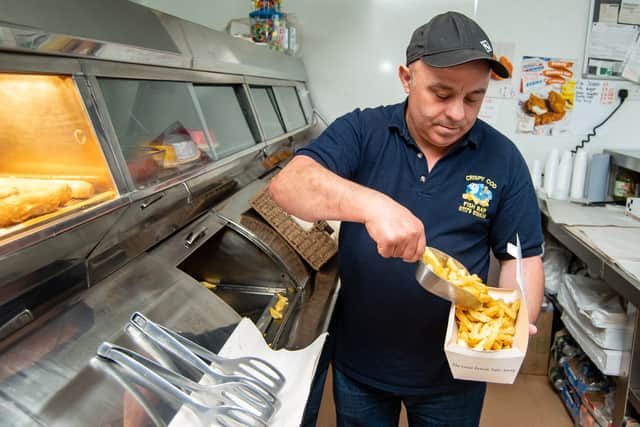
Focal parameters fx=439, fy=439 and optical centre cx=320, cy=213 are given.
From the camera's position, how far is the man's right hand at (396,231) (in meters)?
0.91

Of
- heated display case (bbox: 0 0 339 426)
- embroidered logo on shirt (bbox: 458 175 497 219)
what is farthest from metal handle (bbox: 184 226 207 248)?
embroidered logo on shirt (bbox: 458 175 497 219)

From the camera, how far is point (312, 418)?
156cm

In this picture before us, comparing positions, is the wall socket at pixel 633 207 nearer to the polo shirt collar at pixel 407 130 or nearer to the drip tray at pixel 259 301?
the polo shirt collar at pixel 407 130

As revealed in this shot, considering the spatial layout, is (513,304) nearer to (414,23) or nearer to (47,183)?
(47,183)

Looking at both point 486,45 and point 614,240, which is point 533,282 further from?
point 614,240

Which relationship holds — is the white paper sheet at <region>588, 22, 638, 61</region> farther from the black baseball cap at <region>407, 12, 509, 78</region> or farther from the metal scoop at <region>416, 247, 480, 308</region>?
the metal scoop at <region>416, 247, 480, 308</region>

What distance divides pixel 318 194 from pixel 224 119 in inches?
44.5

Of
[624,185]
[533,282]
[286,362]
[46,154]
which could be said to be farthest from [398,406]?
[624,185]

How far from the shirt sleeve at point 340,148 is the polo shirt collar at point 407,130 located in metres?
0.11

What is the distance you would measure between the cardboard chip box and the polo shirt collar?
50cm

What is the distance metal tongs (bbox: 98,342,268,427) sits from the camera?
0.95 meters

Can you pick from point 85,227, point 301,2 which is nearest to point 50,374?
point 85,227

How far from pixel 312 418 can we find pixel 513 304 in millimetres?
864

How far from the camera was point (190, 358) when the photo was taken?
1.07 meters
